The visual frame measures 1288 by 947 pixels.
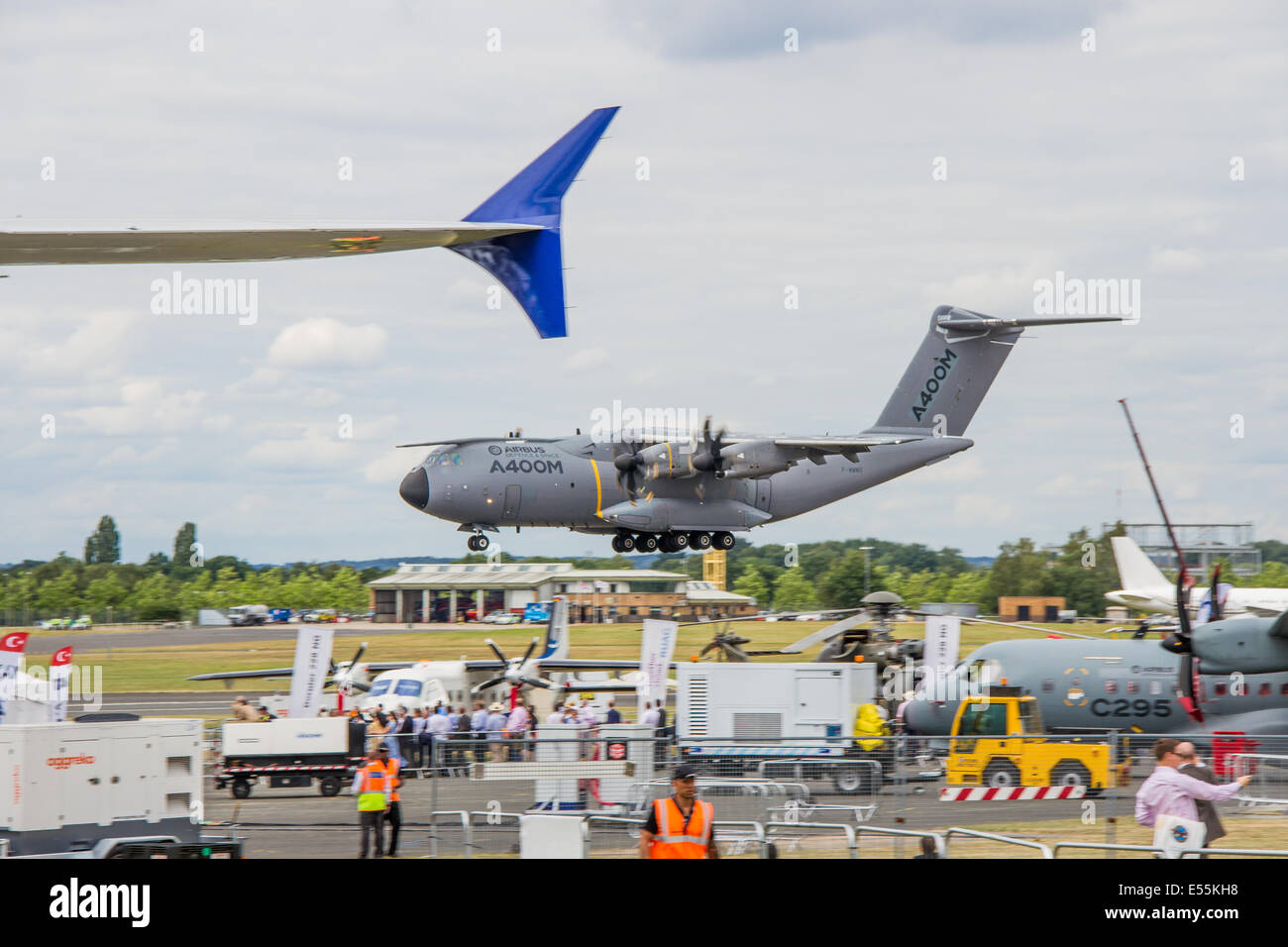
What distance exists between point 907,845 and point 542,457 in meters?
22.3

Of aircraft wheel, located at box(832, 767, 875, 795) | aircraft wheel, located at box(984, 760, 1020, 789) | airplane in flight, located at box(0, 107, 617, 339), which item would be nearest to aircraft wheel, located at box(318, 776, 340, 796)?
aircraft wheel, located at box(832, 767, 875, 795)

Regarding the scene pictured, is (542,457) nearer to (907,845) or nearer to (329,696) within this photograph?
(329,696)

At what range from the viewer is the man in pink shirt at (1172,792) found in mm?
9914

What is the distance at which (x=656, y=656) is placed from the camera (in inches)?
975

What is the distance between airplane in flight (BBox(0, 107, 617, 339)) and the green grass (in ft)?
95.4

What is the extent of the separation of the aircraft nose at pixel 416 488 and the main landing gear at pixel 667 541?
5598 mm

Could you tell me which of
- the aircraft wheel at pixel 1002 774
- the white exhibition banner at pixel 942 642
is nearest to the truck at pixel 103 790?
the aircraft wheel at pixel 1002 774

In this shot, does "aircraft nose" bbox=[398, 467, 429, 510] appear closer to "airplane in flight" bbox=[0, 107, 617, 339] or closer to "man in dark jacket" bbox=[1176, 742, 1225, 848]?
"airplane in flight" bbox=[0, 107, 617, 339]

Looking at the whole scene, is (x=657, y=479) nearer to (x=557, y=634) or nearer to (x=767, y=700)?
(x=557, y=634)

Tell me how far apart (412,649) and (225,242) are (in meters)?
38.7

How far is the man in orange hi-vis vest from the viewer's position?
8.55 meters

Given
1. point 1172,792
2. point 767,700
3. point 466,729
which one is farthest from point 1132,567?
point 1172,792

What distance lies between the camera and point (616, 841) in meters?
14.6
